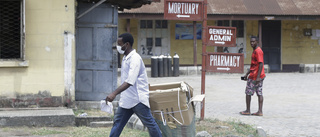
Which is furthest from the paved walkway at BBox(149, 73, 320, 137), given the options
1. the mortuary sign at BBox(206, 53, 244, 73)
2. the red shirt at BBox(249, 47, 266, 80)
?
the mortuary sign at BBox(206, 53, 244, 73)

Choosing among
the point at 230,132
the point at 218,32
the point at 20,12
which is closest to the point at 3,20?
the point at 20,12

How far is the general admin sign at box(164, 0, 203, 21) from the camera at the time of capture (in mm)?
9258

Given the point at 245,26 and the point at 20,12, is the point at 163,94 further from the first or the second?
the point at 245,26

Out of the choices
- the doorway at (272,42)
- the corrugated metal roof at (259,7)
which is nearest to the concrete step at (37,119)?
the corrugated metal roof at (259,7)

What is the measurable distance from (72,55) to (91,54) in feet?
3.71

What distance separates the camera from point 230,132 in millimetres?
8641

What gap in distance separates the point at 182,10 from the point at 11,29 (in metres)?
3.59

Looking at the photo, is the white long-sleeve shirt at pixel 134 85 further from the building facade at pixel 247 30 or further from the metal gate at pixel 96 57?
the building facade at pixel 247 30

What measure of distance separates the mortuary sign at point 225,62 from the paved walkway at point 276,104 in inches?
48.0

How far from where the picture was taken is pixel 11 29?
10.7 metres

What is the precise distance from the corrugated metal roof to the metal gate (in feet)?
38.7

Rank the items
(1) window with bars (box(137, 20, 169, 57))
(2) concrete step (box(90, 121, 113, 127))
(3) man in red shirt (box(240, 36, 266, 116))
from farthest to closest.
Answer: (1) window with bars (box(137, 20, 169, 57))
(3) man in red shirt (box(240, 36, 266, 116))
(2) concrete step (box(90, 121, 113, 127))

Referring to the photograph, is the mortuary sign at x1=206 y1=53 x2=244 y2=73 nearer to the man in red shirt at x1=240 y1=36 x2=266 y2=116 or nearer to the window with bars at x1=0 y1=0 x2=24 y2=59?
the man in red shirt at x1=240 y1=36 x2=266 y2=116

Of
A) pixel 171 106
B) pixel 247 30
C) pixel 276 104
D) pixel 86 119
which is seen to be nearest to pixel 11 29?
pixel 86 119
